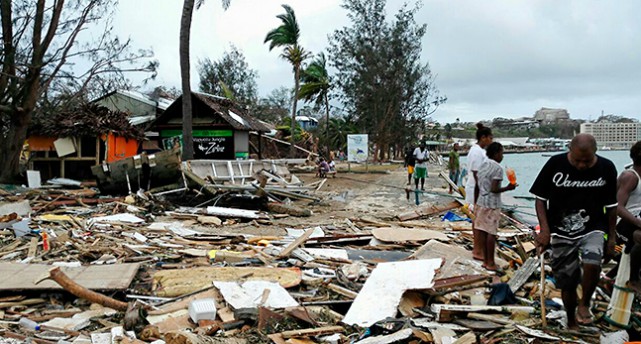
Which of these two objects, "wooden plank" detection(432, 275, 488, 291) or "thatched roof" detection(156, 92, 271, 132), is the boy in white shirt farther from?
"wooden plank" detection(432, 275, 488, 291)

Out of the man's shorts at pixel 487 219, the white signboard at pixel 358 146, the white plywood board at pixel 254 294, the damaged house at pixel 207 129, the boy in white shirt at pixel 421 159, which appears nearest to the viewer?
the white plywood board at pixel 254 294

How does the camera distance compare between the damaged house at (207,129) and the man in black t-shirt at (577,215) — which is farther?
the damaged house at (207,129)

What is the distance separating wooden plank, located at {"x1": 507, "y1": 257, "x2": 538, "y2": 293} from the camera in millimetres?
5255

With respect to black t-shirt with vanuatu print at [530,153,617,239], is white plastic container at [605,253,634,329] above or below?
below

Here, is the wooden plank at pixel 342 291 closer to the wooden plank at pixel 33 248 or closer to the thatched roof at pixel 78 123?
the wooden plank at pixel 33 248

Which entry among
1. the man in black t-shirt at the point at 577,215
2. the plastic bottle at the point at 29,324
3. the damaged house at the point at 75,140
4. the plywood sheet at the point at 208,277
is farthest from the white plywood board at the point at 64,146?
the man in black t-shirt at the point at 577,215

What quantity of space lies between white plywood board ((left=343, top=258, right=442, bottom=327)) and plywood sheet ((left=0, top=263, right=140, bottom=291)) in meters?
2.48

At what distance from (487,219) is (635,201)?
1860 millimetres

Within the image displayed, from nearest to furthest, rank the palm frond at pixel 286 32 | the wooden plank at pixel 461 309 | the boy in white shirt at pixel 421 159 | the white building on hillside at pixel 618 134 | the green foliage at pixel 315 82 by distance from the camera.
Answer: the wooden plank at pixel 461 309, the boy in white shirt at pixel 421 159, the white building on hillside at pixel 618 134, the palm frond at pixel 286 32, the green foliage at pixel 315 82

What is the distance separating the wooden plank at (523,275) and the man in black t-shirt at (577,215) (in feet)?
3.44

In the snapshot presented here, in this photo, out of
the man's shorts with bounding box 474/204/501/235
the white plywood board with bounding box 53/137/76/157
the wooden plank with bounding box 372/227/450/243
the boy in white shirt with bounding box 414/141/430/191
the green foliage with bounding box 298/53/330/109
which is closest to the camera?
the man's shorts with bounding box 474/204/501/235

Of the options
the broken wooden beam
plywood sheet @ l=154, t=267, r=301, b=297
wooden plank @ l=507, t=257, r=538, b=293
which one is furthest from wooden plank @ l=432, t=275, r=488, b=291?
the broken wooden beam

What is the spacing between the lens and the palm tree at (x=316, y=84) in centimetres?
3766

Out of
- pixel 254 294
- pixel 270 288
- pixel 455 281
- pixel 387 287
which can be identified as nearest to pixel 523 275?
pixel 455 281
